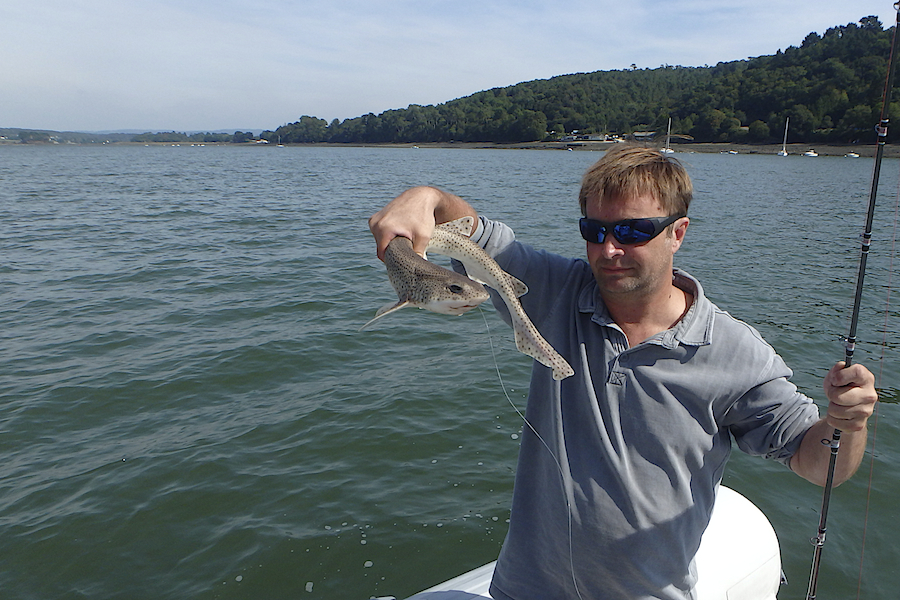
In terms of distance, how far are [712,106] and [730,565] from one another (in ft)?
486

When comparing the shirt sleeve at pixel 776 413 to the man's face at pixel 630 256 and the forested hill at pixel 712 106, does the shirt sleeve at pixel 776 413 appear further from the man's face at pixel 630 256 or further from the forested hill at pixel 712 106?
the forested hill at pixel 712 106

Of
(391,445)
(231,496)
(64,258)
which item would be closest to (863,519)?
(391,445)

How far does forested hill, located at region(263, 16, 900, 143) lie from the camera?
108 metres

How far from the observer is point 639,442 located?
9.58 feet

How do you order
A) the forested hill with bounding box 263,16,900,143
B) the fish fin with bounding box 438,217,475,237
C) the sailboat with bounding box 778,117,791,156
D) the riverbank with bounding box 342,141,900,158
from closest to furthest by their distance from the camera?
1. the fish fin with bounding box 438,217,475,237
2. the riverbank with bounding box 342,141,900,158
3. the sailboat with bounding box 778,117,791,156
4. the forested hill with bounding box 263,16,900,143

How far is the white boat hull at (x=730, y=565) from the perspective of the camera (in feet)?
13.6

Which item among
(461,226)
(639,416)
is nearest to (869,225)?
(639,416)

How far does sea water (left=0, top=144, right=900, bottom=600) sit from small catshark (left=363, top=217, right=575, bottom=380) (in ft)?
4.78

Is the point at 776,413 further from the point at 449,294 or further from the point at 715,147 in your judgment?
the point at 715,147

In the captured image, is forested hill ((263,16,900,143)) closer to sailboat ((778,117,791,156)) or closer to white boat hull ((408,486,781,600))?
sailboat ((778,117,791,156))

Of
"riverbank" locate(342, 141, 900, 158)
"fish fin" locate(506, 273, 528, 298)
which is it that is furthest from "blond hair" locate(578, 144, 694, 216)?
"riverbank" locate(342, 141, 900, 158)

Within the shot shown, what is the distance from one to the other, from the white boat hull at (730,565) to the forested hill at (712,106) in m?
95.0

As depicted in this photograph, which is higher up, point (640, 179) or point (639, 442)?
point (640, 179)

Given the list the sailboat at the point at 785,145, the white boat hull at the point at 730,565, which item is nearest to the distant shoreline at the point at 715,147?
the sailboat at the point at 785,145
